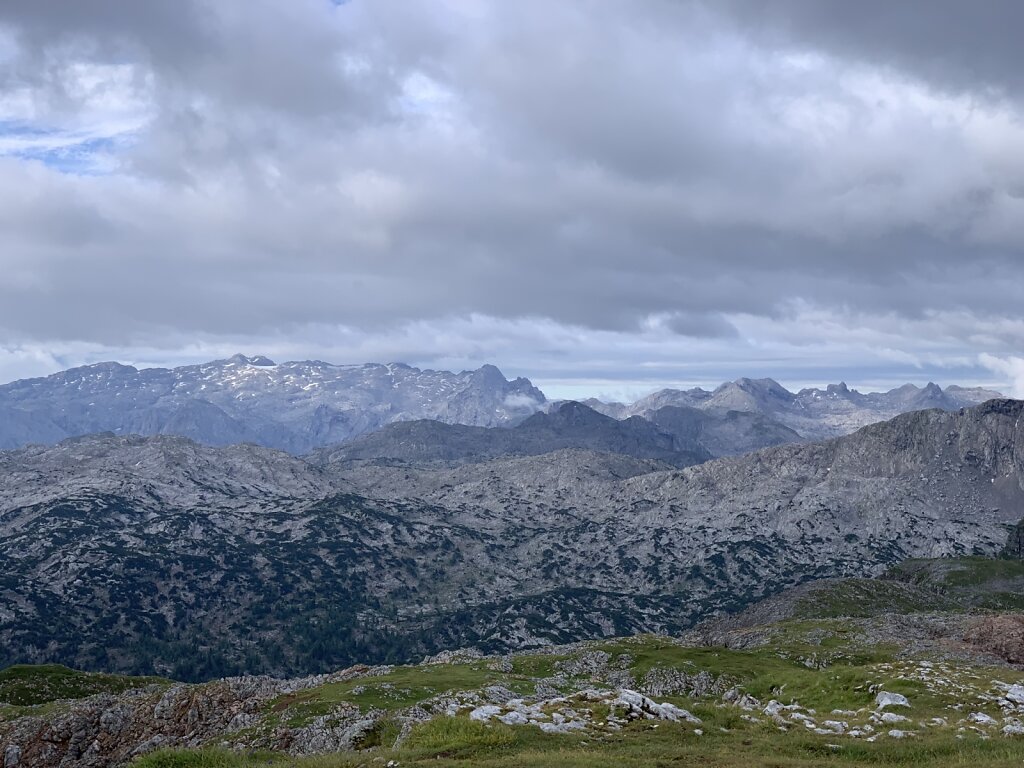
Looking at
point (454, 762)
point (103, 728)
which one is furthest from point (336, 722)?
point (454, 762)

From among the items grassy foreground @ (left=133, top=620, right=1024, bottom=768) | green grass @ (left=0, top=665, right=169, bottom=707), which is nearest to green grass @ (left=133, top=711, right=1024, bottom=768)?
grassy foreground @ (left=133, top=620, right=1024, bottom=768)

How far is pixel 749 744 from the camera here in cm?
4141

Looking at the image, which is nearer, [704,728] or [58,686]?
[704,728]

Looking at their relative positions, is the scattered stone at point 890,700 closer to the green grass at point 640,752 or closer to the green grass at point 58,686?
the green grass at point 640,752

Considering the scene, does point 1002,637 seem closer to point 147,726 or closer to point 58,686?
point 147,726

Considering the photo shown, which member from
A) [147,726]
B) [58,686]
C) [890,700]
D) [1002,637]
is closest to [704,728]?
[890,700]

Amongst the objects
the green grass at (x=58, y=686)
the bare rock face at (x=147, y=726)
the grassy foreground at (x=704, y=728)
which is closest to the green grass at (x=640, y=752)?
the grassy foreground at (x=704, y=728)

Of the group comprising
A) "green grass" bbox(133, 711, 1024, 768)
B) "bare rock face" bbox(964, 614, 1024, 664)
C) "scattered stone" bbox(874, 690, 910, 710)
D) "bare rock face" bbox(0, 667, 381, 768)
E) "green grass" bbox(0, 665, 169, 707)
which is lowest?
"green grass" bbox(0, 665, 169, 707)

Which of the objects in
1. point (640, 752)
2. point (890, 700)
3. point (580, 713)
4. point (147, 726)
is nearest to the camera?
point (640, 752)

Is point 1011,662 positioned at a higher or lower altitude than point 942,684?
lower

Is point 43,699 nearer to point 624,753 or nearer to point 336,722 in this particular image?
point 336,722

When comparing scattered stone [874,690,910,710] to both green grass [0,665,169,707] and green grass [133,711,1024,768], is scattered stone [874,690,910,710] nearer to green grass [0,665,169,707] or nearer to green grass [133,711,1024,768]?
green grass [133,711,1024,768]

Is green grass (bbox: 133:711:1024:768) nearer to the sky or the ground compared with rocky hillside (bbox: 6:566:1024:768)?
nearer to the sky

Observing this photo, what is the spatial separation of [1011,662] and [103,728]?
4612 inches
